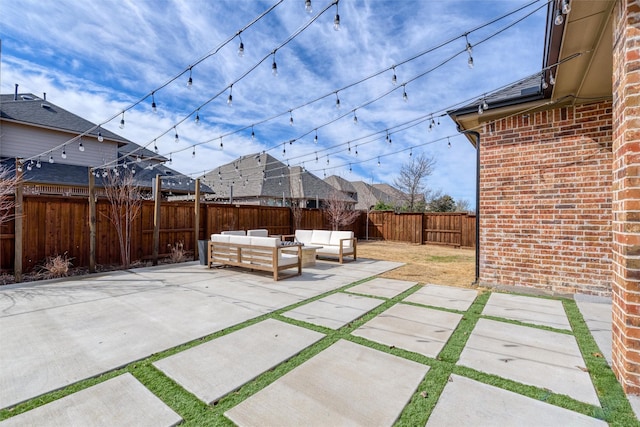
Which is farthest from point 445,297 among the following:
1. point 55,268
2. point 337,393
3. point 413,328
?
point 55,268

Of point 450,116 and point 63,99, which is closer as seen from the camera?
point 450,116

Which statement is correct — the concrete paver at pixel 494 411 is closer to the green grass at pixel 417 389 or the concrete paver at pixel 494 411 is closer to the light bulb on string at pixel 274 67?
the green grass at pixel 417 389

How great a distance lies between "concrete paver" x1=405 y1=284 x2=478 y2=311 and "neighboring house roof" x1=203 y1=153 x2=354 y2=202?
14665 millimetres

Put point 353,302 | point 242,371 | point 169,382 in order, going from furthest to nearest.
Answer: point 353,302
point 242,371
point 169,382

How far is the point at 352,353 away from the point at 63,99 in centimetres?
1042

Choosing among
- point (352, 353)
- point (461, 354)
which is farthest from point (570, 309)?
point (352, 353)

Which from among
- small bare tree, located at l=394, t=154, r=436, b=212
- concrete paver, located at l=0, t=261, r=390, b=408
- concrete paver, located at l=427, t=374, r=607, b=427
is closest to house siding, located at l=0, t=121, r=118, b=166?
concrete paver, located at l=0, t=261, r=390, b=408

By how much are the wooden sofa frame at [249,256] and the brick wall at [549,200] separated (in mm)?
3857

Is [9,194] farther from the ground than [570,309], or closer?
farther from the ground

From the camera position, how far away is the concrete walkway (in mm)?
1888

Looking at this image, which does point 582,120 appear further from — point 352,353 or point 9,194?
point 9,194

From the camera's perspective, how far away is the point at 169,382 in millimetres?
2191

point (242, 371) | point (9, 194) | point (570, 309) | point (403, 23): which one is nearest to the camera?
point (242, 371)

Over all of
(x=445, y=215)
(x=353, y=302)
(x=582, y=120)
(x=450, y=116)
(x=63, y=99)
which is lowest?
(x=353, y=302)
